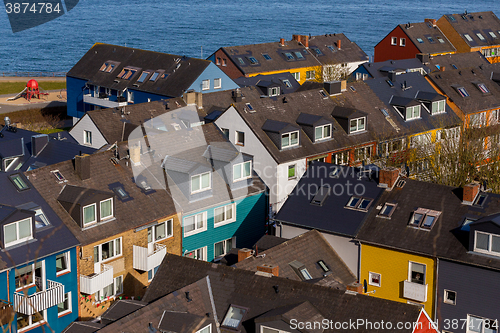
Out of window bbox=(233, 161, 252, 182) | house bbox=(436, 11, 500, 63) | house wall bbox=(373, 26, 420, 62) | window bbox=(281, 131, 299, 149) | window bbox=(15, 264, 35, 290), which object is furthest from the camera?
house bbox=(436, 11, 500, 63)

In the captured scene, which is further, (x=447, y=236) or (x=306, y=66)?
(x=306, y=66)

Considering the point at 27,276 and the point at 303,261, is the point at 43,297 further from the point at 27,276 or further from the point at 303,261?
the point at 303,261

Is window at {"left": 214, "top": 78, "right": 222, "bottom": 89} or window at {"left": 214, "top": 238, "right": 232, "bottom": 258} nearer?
window at {"left": 214, "top": 238, "right": 232, "bottom": 258}

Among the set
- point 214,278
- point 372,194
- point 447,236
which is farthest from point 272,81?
point 214,278

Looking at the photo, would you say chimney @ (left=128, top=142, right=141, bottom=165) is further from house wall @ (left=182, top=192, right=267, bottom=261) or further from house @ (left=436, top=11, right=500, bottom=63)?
house @ (left=436, top=11, right=500, bottom=63)

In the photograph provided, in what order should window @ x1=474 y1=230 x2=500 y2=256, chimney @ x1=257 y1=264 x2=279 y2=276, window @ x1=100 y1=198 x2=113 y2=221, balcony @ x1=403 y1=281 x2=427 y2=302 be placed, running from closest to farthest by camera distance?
chimney @ x1=257 y1=264 x2=279 y2=276 < window @ x1=474 y1=230 x2=500 y2=256 < balcony @ x1=403 y1=281 x2=427 y2=302 < window @ x1=100 y1=198 x2=113 y2=221

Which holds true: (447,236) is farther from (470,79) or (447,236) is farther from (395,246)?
(470,79)

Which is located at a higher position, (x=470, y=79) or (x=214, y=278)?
(x=470, y=79)

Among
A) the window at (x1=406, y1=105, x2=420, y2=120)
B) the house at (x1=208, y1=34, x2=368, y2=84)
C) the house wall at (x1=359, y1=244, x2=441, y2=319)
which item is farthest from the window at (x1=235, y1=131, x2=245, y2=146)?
the house at (x1=208, y1=34, x2=368, y2=84)
